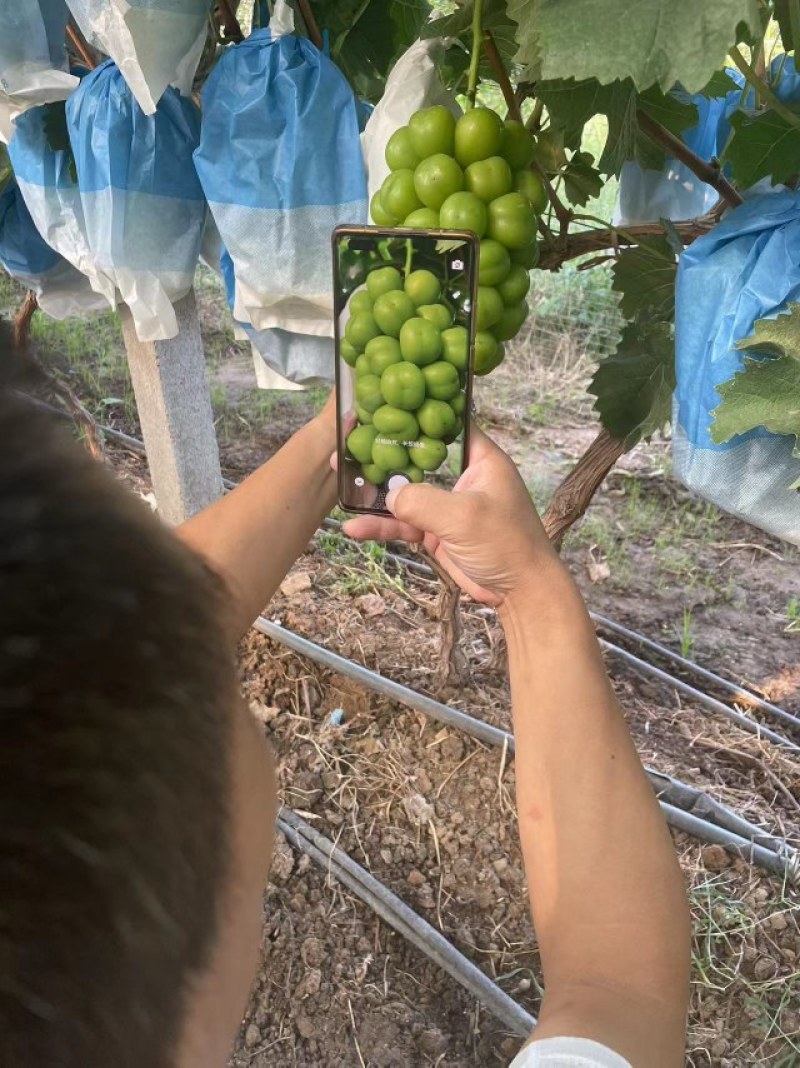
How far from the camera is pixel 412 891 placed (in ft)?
4.55

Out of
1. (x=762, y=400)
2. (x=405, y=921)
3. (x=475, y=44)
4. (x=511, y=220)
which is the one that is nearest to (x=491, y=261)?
(x=511, y=220)

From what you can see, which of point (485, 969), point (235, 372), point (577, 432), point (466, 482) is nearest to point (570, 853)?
point (466, 482)

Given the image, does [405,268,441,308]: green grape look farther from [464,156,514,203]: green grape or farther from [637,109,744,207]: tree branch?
[637,109,744,207]: tree branch

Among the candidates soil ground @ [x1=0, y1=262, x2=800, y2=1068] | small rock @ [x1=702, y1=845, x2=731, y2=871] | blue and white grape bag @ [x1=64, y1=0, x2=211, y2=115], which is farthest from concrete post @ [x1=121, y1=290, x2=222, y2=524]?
small rock @ [x1=702, y1=845, x2=731, y2=871]

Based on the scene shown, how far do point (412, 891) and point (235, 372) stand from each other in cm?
221

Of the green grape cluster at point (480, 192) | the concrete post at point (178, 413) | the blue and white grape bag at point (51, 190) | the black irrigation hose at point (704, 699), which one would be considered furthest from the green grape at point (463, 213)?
the black irrigation hose at point (704, 699)

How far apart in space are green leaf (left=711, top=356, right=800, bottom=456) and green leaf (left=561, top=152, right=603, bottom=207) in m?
0.44

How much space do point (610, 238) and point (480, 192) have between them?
1.33ft

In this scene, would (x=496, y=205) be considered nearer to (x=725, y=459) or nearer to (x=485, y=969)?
(x=725, y=459)

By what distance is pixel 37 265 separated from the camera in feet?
4.96

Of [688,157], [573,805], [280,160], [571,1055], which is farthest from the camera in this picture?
[280,160]

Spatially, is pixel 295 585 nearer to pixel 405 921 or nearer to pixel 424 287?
pixel 405 921

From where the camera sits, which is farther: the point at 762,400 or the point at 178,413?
the point at 178,413

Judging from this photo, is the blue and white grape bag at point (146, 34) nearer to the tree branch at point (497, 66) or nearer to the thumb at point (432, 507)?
the tree branch at point (497, 66)
